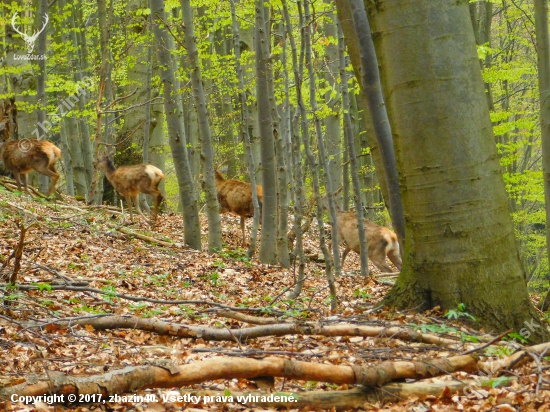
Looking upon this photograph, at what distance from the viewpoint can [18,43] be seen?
1596 cm

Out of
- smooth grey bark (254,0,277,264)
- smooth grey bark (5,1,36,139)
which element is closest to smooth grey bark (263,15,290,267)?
smooth grey bark (254,0,277,264)

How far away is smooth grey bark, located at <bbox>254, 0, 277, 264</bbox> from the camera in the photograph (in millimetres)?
10705

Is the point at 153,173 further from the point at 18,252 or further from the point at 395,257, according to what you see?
the point at 18,252

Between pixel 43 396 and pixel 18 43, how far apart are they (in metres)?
15.0

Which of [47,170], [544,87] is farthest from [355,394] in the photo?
[47,170]

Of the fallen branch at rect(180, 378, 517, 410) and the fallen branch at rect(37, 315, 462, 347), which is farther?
the fallen branch at rect(37, 315, 462, 347)

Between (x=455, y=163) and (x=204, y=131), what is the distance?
22.5 feet

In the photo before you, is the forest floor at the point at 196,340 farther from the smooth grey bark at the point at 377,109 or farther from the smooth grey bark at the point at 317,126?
the smooth grey bark at the point at 317,126

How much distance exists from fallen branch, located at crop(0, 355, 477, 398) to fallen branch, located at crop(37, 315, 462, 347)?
82 centimetres

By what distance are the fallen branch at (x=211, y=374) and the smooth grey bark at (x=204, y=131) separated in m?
8.24

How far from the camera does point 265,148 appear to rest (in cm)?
1136

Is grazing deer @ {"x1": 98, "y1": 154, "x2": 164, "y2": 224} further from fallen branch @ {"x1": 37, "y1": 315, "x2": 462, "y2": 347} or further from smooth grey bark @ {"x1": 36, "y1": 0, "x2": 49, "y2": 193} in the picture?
fallen branch @ {"x1": 37, "y1": 315, "x2": 462, "y2": 347}

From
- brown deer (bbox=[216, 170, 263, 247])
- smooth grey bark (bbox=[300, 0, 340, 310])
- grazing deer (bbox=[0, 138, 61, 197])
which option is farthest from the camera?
brown deer (bbox=[216, 170, 263, 247])

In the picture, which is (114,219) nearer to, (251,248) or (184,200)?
(184,200)
